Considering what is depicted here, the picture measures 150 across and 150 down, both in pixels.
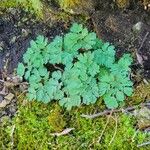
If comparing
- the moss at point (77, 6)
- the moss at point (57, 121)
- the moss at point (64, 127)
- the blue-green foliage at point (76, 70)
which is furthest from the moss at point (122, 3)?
the moss at point (57, 121)

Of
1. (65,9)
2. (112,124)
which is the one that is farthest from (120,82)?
(65,9)

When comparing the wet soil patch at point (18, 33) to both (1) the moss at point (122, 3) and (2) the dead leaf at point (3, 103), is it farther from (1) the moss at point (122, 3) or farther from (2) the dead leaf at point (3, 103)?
(1) the moss at point (122, 3)

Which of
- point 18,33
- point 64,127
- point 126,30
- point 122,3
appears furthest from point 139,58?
point 18,33

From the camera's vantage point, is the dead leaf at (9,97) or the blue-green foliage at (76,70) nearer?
the blue-green foliage at (76,70)

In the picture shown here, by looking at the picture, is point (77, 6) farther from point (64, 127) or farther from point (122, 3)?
point (64, 127)

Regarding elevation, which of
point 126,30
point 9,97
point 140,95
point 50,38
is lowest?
point 9,97

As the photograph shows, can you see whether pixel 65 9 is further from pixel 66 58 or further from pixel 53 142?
pixel 53 142
